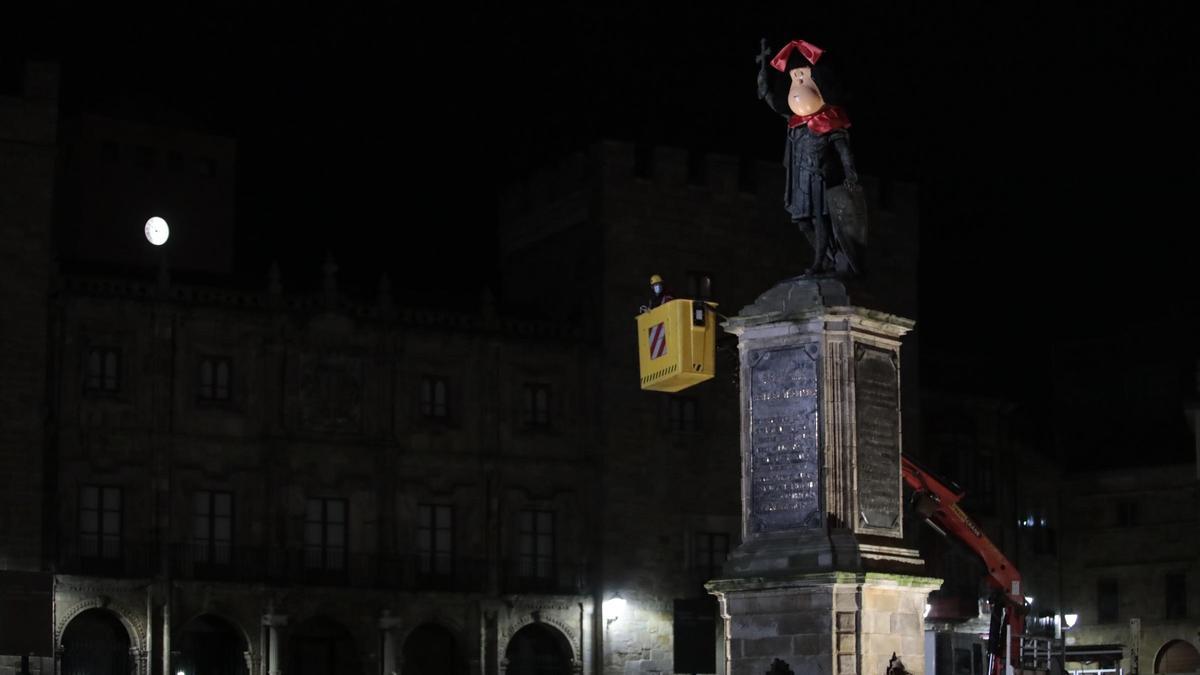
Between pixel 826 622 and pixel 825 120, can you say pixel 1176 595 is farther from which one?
pixel 826 622

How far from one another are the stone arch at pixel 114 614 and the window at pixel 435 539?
800 centimetres

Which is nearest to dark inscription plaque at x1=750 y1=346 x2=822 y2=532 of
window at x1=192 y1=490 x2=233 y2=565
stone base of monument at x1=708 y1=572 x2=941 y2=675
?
stone base of monument at x1=708 y1=572 x2=941 y2=675

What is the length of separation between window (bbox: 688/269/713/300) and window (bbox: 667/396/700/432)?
2.87 metres

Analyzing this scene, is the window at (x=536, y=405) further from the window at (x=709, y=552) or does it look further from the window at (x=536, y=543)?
the window at (x=709, y=552)

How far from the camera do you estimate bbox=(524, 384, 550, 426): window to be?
69938mm

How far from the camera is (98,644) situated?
63.1 metres

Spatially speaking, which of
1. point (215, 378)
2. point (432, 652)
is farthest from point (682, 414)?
point (215, 378)

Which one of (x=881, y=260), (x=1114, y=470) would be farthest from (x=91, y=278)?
(x=1114, y=470)

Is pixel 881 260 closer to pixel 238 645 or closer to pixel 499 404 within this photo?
pixel 499 404

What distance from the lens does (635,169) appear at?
7106cm

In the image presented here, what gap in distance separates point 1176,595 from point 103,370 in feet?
115

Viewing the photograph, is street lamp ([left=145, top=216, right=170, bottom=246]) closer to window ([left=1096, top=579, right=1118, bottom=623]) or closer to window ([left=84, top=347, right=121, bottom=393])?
window ([left=84, top=347, right=121, bottom=393])

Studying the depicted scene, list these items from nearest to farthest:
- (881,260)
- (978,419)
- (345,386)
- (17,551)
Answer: (17,551)
(345,386)
(881,260)
(978,419)

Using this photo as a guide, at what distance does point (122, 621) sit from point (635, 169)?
1876cm
